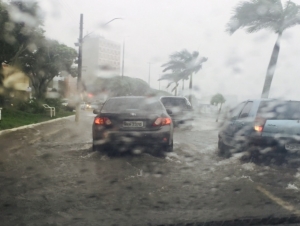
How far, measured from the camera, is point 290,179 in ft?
23.0

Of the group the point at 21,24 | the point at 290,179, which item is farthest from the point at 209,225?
the point at 21,24

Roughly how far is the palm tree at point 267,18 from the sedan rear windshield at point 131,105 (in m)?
12.9

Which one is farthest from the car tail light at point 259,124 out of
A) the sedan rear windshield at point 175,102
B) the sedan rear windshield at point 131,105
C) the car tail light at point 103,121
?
the sedan rear windshield at point 175,102

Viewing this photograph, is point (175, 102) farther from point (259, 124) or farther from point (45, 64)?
point (45, 64)

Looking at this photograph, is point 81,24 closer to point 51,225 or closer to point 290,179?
point 290,179

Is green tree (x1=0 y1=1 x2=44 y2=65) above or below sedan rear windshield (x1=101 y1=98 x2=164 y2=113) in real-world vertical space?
above

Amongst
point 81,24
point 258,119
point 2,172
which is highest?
A: point 81,24

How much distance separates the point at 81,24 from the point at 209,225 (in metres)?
19.8

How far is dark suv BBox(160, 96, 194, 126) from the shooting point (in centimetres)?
1981

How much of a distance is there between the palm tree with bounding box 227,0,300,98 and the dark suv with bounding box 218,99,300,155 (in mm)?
13879

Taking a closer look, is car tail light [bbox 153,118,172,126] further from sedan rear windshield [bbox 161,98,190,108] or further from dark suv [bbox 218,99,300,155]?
sedan rear windshield [bbox 161,98,190,108]

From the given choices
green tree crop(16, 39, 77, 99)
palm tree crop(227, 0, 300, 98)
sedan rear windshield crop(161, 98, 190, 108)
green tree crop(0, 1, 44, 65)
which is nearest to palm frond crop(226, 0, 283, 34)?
palm tree crop(227, 0, 300, 98)

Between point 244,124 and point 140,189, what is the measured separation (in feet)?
11.3

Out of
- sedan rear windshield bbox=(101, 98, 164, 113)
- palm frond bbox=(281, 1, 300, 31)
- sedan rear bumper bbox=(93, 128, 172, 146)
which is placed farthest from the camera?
palm frond bbox=(281, 1, 300, 31)
